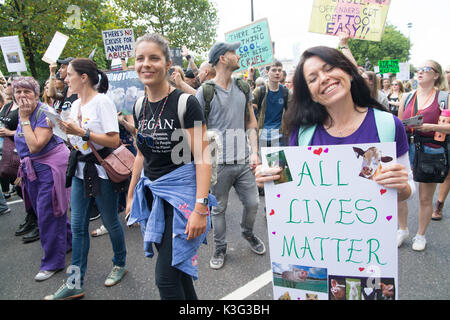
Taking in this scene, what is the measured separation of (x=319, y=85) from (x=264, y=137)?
2.86 metres

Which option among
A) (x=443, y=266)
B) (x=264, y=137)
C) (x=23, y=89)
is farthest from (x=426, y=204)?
(x=23, y=89)

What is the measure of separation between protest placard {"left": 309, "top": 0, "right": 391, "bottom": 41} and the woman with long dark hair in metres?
2.74

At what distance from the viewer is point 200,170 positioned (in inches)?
70.1

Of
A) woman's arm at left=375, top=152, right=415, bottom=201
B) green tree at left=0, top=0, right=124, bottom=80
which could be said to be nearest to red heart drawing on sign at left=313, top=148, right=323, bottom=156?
woman's arm at left=375, top=152, right=415, bottom=201

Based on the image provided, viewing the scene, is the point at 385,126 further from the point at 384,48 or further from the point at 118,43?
the point at 384,48

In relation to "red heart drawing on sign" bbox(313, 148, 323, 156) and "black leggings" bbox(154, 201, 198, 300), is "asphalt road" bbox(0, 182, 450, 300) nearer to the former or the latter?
"black leggings" bbox(154, 201, 198, 300)

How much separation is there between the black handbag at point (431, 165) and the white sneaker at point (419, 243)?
620 millimetres

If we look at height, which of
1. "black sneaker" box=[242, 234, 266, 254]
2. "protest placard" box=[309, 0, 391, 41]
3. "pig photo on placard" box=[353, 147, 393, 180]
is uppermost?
"protest placard" box=[309, 0, 391, 41]

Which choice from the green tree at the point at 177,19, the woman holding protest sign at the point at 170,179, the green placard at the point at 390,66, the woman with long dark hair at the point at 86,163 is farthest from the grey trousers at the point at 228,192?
the green tree at the point at 177,19

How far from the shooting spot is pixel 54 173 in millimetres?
3043

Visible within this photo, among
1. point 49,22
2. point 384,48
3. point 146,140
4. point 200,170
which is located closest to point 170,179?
point 200,170

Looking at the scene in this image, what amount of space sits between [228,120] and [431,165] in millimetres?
2228

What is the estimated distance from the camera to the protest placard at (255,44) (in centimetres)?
502

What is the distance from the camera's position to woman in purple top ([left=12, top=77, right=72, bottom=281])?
2.90m
